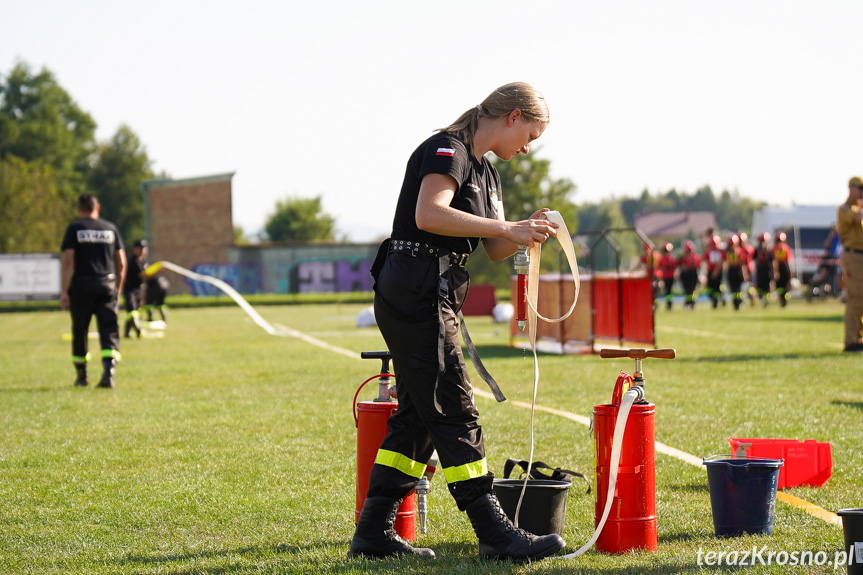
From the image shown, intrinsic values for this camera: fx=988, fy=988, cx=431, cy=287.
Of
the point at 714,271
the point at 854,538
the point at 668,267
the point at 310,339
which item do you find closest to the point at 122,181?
the point at 668,267

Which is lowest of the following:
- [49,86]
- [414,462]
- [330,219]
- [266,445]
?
[266,445]

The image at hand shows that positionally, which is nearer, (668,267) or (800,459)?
(800,459)

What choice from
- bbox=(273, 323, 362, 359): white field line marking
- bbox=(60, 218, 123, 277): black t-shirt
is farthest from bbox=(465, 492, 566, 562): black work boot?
bbox=(273, 323, 362, 359): white field line marking

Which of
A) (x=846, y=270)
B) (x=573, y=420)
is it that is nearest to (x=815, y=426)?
(x=573, y=420)

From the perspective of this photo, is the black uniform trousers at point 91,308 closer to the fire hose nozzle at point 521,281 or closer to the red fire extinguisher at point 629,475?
the fire hose nozzle at point 521,281

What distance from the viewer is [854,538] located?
12.3ft

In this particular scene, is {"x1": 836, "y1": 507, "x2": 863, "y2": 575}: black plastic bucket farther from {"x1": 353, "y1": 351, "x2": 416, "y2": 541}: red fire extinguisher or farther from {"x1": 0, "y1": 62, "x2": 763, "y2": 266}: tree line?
{"x1": 0, "y1": 62, "x2": 763, "y2": 266}: tree line

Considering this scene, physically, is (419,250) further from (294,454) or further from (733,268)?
(733,268)

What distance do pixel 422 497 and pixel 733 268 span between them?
3081 centimetres

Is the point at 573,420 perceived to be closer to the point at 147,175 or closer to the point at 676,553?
the point at 676,553

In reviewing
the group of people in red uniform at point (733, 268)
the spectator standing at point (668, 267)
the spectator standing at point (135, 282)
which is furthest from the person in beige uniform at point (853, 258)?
the spectator standing at point (668, 267)

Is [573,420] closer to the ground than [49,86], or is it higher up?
closer to the ground

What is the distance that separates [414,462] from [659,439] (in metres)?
3.50

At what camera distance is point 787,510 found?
5.02 metres
